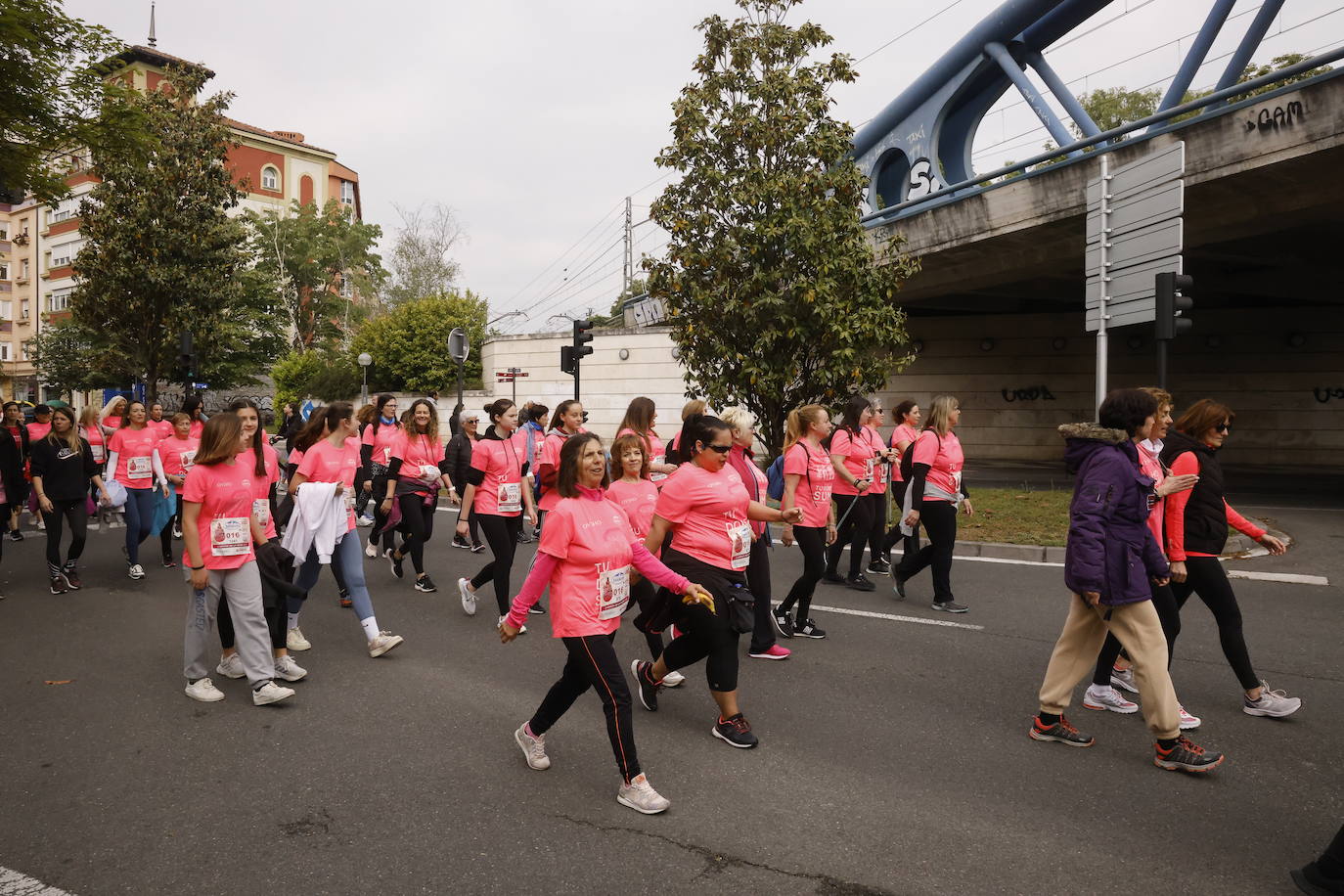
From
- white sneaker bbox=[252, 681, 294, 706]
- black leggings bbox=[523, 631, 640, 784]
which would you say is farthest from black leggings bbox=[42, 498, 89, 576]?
black leggings bbox=[523, 631, 640, 784]

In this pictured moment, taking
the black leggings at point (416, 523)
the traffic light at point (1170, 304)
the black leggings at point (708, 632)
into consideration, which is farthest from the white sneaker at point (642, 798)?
the traffic light at point (1170, 304)

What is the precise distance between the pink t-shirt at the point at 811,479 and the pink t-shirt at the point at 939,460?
1.12m

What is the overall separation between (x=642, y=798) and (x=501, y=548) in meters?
3.68

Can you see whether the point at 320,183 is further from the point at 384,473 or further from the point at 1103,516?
the point at 1103,516

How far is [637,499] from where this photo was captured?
211 inches

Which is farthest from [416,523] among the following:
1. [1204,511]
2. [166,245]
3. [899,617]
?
[166,245]

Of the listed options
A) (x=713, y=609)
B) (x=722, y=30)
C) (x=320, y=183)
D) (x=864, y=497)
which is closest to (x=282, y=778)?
(x=713, y=609)

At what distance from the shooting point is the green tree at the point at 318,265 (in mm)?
47125

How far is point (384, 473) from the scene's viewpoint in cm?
970

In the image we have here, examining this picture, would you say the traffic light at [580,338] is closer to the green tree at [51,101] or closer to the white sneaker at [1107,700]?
the green tree at [51,101]

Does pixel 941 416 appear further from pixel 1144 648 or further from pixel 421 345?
pixel 421 345

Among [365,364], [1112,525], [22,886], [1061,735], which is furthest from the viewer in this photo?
[365,364]

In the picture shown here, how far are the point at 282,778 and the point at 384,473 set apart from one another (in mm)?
5836

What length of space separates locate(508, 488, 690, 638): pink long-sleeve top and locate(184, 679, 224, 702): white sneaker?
2.39 metres
